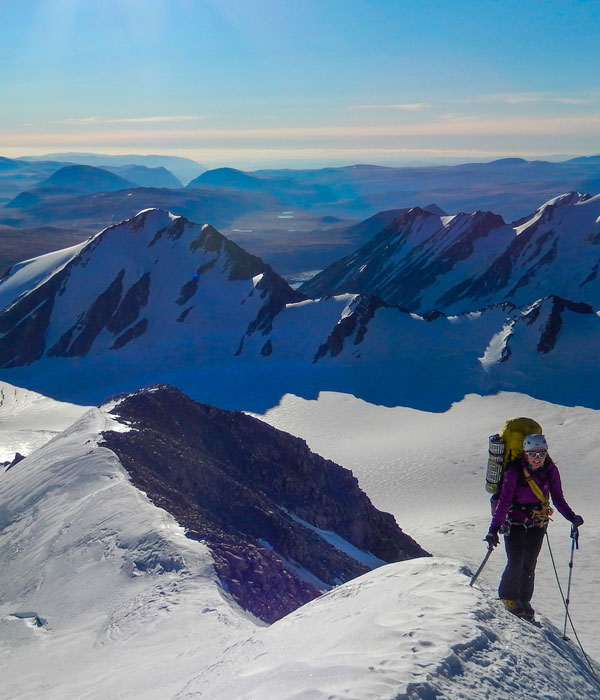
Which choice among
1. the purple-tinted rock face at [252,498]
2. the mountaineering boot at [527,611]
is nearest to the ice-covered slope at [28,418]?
the purple-tinted rock face at [252,498]

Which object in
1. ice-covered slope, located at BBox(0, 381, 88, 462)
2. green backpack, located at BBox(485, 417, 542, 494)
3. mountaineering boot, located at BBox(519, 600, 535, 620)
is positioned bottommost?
ice-covered slope, located at BBox(0, 381, 88, 462)

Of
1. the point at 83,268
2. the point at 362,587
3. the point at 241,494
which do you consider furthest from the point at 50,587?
the point at 83,268

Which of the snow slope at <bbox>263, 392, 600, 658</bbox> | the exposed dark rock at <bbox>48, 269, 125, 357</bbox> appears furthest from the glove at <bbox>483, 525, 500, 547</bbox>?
the exposed dark rock at <bbox>48, 269, 125, 357</bbox>

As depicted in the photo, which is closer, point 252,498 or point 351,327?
point 252,498

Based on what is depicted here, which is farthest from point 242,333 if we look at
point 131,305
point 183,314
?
point 131,305

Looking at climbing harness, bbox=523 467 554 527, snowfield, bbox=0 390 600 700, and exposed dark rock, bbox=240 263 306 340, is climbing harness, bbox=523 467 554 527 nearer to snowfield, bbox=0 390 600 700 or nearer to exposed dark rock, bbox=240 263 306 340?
snowfield, bbox=0 390 600 700

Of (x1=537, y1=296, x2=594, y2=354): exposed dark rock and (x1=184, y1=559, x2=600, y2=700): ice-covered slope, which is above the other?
(x1=184, y1=559, x2=600, y2=700): ice-covered slope

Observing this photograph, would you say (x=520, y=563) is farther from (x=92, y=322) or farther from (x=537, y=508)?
(x=92, y=322)
